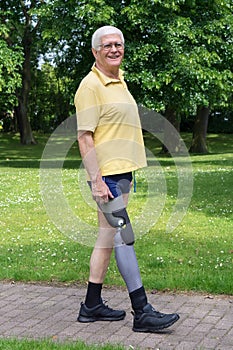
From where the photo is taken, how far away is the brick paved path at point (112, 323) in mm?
4801

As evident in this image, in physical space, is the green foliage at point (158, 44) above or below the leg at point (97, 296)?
above

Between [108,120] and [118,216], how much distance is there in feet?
2.38

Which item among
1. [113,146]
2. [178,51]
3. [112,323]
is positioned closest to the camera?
[113,146]

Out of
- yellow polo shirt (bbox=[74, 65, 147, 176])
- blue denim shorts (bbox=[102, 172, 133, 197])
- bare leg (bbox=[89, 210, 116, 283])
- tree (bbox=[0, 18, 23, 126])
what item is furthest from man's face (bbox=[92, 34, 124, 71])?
tree (bbox=[0, 18, 23, 126])

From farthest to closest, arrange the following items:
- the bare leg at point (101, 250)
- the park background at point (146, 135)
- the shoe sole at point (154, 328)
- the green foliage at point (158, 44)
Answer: the green foliage at point (158, 44) < the park background at point (146, 135) < the bare leg at point (101, 250) < the shoe sole at point (154, 328)

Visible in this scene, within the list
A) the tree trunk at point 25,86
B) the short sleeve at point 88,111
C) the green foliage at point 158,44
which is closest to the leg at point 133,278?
the short sleeve at point 88,111

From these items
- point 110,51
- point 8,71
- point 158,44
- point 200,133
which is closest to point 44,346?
point 110,51

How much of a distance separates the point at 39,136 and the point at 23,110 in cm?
1141

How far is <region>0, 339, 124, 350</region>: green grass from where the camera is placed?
4.56m

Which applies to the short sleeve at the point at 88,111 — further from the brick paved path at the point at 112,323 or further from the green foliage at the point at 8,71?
the green foliage at the point at 8,71

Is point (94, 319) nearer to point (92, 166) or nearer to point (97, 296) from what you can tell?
point (97, 296)

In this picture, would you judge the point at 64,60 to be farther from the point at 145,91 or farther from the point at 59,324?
the point at 59,324

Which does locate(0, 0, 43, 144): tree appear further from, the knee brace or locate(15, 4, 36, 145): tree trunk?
the knee brace

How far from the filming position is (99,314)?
5.34m
